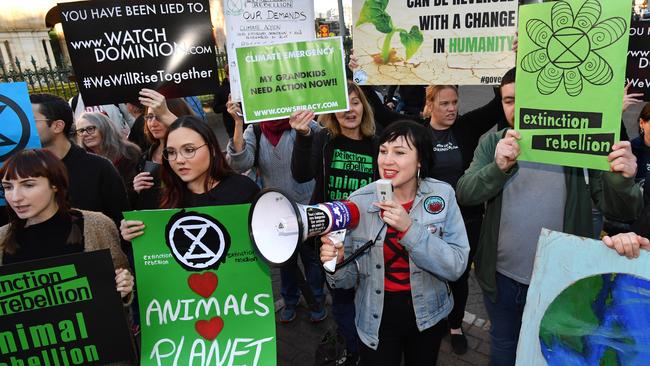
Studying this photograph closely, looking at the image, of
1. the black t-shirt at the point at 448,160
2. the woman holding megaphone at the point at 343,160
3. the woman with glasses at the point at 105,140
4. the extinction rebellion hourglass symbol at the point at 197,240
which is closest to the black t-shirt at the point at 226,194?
the extinction rebellion hourglass symbol at the point at 197,240

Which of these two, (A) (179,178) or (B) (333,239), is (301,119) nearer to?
(A) (179,178)

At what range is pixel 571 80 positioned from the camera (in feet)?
6.50

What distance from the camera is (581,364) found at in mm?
1865

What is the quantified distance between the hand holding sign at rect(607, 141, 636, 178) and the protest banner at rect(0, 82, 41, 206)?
316 centimetres

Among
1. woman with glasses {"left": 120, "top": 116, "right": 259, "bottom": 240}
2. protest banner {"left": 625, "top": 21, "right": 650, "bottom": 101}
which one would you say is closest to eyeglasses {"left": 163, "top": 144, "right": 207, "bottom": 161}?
woman with glasses {"left": 120, "top": 116, "right": 259, "bottom": 240}

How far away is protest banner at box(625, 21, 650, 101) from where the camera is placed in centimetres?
315

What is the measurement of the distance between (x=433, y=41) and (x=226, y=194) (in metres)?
2.10

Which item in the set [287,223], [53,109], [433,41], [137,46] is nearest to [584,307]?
[287,223]

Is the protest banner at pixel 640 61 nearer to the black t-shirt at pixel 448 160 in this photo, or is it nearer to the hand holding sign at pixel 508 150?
the black t-shirt at pixel 448 160

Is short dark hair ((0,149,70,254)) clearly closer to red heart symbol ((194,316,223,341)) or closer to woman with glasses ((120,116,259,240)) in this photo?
woman with glasses ((120,116,259,240))

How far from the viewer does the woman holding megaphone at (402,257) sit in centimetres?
231

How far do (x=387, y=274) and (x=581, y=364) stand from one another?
93 centimetres

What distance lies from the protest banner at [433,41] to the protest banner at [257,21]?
559 millimetres

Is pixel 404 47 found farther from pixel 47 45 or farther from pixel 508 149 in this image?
pixel 47 45
